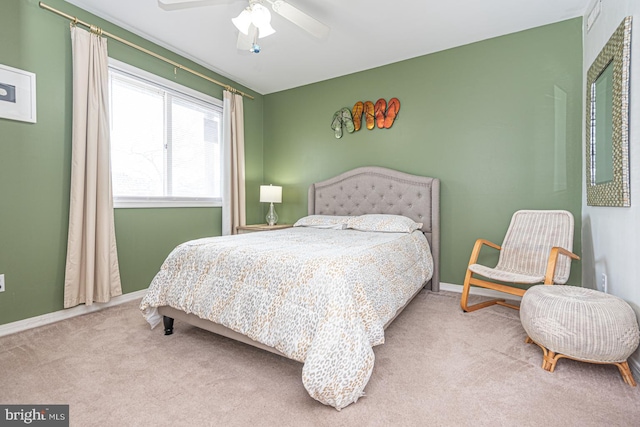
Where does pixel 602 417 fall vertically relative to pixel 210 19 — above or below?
below

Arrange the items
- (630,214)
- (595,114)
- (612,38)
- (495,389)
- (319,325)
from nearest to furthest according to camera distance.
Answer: (319,325)
(495,389)
(630,214)
(612,38)
(595,114)

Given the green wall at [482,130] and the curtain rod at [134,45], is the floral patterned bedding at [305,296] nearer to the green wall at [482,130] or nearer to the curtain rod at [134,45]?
Result: the green wall at [482,130]

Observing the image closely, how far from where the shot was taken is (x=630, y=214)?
1.83 meters

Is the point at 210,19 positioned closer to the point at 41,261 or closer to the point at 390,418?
the point at 41,261

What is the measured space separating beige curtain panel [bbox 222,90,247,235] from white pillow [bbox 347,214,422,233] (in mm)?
1584

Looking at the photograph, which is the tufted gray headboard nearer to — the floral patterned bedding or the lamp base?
the lamp base

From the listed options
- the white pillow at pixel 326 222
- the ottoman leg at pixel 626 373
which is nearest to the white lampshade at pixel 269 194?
the white pillow at pixel 326 222

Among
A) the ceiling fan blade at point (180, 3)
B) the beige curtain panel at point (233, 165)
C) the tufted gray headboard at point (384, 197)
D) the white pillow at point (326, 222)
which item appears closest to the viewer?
the ceiling fan blade at point (180, 3)

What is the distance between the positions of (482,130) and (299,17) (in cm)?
218

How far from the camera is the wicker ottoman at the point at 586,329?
1.57 meters

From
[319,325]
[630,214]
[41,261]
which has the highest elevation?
[630,214]

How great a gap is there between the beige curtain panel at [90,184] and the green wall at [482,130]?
2543mm

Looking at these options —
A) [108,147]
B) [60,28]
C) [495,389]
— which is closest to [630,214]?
[495,389]

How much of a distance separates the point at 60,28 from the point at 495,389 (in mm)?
3986
